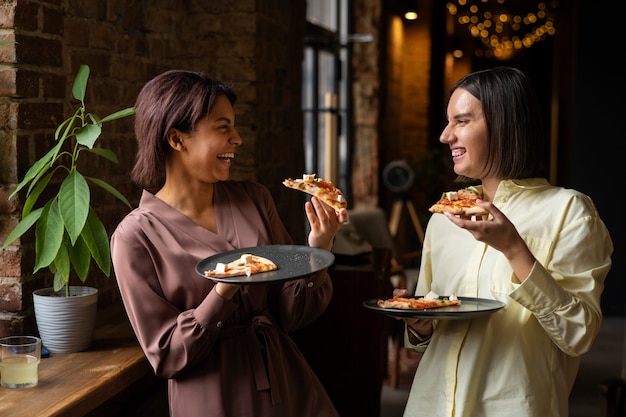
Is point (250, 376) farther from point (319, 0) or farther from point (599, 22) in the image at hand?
point (599, 22)

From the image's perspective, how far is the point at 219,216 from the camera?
2035 mm

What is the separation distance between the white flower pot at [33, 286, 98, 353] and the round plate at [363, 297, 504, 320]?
821 mm

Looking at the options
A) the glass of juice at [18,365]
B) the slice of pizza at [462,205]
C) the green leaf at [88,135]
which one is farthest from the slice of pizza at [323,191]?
the glass of juice at [18,365]

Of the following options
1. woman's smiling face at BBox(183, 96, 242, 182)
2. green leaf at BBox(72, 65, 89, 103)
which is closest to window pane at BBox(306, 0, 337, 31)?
green leaf at BBox(72, 65, 89, 103)

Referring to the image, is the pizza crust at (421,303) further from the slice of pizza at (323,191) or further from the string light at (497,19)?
A: the string light at (497,19)

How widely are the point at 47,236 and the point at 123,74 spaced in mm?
933

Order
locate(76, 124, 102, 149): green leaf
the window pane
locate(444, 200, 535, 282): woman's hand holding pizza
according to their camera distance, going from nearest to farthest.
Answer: locate(444, 200, 535, 282): woman's hand holding pizza → locate(76, 124, 102, 149): green leaf → the window pane

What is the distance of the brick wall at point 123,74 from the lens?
205cm

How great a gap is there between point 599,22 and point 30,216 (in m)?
5.80

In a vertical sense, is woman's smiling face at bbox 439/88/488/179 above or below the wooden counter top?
above

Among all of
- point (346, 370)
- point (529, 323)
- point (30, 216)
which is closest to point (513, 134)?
point (529, 323)

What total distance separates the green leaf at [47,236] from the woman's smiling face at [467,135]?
3.24 ft

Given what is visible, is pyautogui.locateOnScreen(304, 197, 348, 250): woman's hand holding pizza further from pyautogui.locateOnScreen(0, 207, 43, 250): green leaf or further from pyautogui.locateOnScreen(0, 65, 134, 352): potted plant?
pyautogui.locateOnScreen(0, 207, 43, 250): green leaf

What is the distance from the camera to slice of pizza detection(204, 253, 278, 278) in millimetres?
1708
